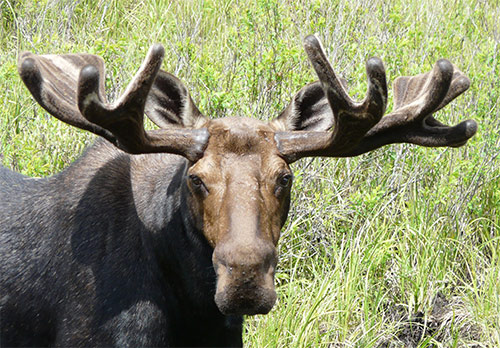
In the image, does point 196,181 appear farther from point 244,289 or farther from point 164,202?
point 244,289

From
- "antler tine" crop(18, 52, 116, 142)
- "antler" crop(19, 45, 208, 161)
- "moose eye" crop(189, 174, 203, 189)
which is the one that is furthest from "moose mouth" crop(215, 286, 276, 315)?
"antler tine" crop(18, 52, 116, 142)

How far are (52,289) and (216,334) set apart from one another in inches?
29.3

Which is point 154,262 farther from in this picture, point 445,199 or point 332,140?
point 445,199

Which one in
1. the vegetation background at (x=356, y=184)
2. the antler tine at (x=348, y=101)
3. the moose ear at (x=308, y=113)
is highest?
the antler tine at (x=348, y=101)

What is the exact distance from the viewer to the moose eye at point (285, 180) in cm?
372

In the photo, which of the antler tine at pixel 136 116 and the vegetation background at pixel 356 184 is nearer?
the antler tine at pixel 136 116

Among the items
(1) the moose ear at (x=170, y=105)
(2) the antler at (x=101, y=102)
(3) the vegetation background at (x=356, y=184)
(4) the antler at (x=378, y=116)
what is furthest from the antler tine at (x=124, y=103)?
(3) the vegetation background at (x=356, y=184)

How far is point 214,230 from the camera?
11.8ft

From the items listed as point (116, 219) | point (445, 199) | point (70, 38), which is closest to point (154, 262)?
point (116, 219)

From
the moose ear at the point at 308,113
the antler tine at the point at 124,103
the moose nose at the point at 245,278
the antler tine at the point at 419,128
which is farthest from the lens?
the moose ear at the point at 308,113

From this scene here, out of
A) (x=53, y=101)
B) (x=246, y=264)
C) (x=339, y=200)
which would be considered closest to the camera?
(x=246, y=264)

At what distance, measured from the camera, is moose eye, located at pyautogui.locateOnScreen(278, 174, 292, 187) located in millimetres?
3723

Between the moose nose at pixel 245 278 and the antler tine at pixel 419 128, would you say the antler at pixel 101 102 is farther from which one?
the antler tine at pixel 419 128

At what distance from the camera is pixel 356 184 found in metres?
6.23
